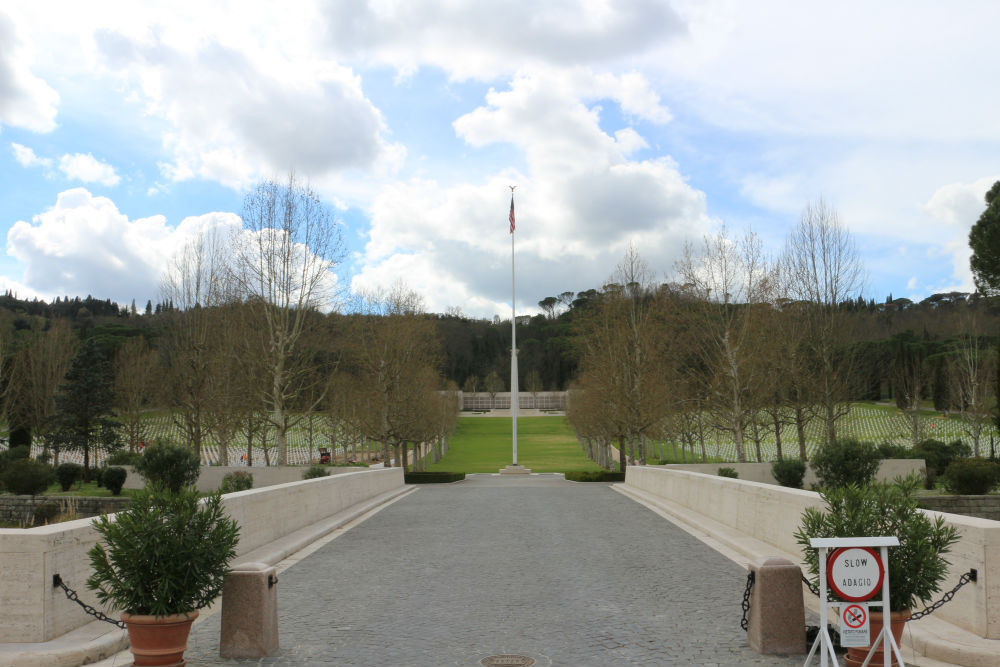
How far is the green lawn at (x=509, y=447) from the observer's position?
6581cm

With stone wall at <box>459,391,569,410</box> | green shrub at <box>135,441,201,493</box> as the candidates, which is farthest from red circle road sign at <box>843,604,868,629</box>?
stone wall at <box>459,391,569,410</box>

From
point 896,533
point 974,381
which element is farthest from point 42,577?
point 974,381

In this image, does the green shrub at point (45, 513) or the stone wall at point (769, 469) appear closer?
the green shrub at point (45, 513)

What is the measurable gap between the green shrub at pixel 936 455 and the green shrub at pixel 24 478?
36.2m

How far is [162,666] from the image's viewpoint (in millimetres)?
5961

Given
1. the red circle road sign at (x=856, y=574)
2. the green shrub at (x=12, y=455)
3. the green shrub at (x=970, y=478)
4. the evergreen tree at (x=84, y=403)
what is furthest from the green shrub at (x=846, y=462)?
the evergreen tree at (x=84, y=403)

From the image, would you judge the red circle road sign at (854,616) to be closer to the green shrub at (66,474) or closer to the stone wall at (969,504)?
the stone wall at (969,504)

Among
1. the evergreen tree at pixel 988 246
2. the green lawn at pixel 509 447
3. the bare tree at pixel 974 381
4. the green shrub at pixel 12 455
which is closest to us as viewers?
the green shrub at pixel 12 455

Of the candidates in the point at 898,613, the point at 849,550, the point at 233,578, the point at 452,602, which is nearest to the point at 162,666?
the point at 233,578

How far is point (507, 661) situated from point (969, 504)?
26.8 metres

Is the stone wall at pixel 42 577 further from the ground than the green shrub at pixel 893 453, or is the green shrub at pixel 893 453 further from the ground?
the stone wall at pixel 42 577

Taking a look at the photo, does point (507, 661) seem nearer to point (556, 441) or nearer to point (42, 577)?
point (42, 577)

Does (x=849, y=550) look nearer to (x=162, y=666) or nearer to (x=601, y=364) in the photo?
(x=162, y=666)

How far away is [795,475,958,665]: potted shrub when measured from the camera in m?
Answer: 5.82
